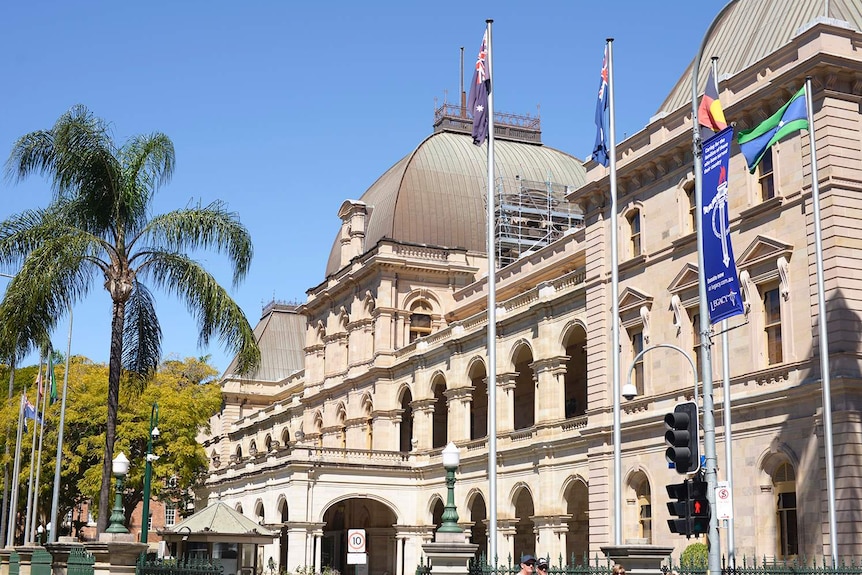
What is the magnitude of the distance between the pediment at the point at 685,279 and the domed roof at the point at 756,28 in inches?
190

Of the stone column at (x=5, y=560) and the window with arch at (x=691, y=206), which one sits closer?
the window with arch at (x=691, y=206)

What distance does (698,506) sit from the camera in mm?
16859

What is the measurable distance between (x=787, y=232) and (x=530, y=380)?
22.5 meters

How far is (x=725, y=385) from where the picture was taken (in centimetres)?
2962

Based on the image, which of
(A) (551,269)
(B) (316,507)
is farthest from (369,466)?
(A) (551,269)

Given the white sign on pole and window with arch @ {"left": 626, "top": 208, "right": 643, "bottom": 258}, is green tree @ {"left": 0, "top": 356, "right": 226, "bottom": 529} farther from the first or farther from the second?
the white sign on pole

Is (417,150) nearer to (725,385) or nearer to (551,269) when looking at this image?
(551,269)

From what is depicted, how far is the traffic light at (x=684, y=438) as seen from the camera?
17234 mm

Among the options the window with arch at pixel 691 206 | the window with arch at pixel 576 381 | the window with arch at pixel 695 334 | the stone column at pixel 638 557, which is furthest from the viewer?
the window with arch at pixel 576 381

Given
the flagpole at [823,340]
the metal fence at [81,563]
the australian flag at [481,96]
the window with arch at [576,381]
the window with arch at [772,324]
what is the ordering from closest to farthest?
the metal fence at [81,563], the australian flag at [481,96], the flagpole at [823,340], the window with arch at [772,324], the window with arch at [576,381]

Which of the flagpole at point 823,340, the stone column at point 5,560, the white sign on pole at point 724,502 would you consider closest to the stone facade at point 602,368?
the flagpole at point 823,340

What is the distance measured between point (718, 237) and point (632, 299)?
49.6 feet

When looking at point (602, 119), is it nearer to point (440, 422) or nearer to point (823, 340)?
point (823, 340)

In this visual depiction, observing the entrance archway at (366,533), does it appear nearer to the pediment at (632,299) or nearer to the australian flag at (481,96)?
the pediment at (632,299)
